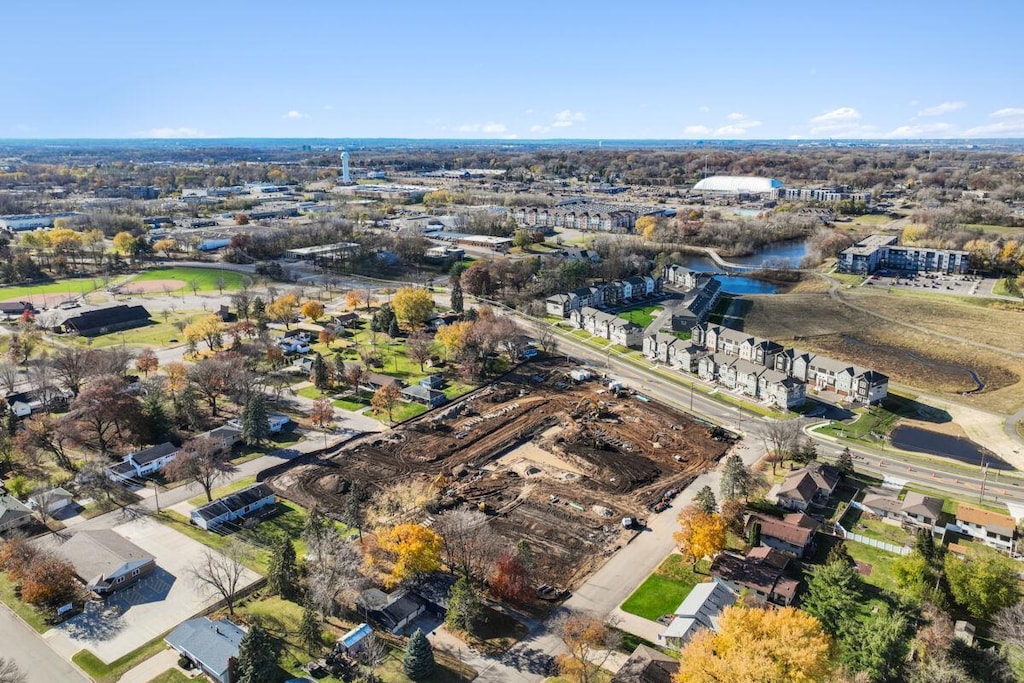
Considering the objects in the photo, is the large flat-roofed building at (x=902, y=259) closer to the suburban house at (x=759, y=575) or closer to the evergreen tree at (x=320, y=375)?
the suburban house at (x=759, y=575)

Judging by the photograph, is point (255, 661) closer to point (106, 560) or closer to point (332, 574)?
point (332, 574)

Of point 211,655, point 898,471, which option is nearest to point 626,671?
point 211,655

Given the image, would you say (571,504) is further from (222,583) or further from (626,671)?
(222,583)

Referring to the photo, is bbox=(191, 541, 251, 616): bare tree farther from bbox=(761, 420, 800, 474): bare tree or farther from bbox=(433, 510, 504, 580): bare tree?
bbox=(761, 420, 800, 474): bare tree

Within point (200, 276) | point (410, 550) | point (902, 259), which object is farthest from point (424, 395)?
point (902, 259)

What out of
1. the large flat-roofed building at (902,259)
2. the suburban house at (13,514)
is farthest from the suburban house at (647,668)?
the large flat-roofed building at (902,259)

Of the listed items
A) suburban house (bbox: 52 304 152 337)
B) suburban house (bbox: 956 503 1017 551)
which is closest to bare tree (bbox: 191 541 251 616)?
suburban house (bbox: 956 503 1017 551)
